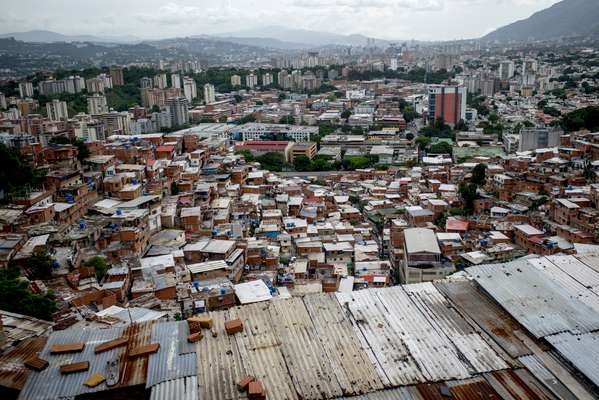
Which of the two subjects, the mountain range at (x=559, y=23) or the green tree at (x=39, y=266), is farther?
the mountain range at (x=559, y=23)

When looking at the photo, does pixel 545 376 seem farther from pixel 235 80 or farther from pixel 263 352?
pixel 235 80

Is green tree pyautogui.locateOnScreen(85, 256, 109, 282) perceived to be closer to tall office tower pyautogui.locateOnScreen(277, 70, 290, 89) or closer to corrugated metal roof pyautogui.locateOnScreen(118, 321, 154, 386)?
corrugated metal roof pyautogui.locateOnScreen(118, 321, 154, 386)

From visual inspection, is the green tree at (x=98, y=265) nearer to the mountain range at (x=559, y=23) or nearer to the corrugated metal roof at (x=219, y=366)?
the corrugated metal roof at (x=219, y=366)

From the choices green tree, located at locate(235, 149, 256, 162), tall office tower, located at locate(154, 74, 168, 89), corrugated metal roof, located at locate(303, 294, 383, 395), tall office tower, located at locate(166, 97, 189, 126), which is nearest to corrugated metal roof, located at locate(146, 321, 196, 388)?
corrugated metal roof, located at locate(303, 294, 383, 395)

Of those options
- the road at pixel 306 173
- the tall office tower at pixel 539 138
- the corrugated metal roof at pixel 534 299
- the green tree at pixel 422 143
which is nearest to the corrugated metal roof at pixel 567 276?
the corrugated metal roof at pixel 534 299

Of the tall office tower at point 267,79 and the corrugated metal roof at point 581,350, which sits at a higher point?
the tall office tower at point 267,79

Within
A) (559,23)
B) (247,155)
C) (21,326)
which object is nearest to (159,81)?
(247,155)

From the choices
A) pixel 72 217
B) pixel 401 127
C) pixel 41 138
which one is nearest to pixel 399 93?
pixel 401 127
